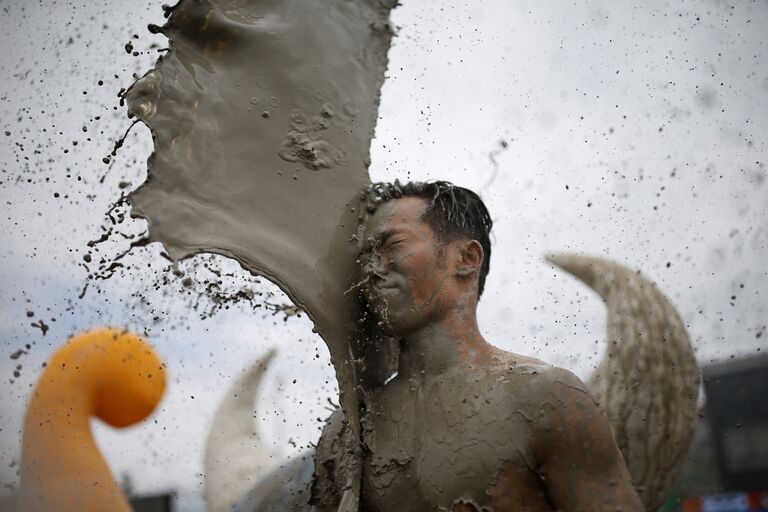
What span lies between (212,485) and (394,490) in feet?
6.08

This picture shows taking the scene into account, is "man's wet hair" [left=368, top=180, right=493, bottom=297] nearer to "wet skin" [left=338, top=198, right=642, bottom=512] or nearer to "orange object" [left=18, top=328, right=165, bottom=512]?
"wet skin" [left=338, top=198, right=642, bottom=512]

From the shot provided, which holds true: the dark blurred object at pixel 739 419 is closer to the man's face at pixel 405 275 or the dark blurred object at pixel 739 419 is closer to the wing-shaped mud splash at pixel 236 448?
the man's face at pixel 405 275

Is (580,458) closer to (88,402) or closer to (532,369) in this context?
(532,369)

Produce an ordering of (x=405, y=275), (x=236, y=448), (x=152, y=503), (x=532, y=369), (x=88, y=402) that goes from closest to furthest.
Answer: (x=532, y=369)
(x=405, y=275)
(x=236, y=448)
(x=88, y=402)
(x=152, y=503)

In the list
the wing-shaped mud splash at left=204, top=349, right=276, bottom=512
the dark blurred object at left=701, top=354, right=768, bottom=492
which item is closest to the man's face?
the dark blurred object at left=701, top=354, right=768, bottom=492

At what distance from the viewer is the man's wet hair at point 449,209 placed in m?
2.42

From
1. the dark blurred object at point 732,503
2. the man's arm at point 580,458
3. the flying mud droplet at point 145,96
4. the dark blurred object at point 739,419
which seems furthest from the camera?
the dark blurred object at point 732,503

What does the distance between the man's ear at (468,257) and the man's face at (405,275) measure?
0.17 ft

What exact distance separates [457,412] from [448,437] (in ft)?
0.23

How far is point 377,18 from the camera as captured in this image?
8.47 ft

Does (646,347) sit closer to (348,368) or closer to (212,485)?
(348,368)

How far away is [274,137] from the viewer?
2438 mm

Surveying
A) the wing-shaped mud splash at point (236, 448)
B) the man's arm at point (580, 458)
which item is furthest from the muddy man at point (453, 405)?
the wing-shaped mud splash at point (236, 448)

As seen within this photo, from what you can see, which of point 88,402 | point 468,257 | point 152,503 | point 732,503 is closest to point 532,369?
point 468,257
